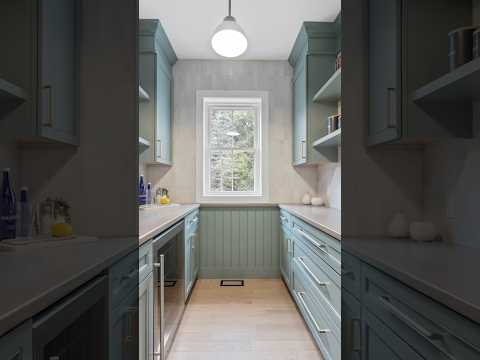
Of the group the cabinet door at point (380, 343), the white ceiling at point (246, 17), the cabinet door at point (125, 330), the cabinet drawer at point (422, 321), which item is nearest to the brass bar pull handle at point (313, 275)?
the cabinet door at point (380, 343)

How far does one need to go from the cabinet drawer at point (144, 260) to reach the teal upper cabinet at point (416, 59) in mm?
1217

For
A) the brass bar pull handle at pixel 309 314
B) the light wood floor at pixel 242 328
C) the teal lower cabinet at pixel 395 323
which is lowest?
the light wood floor at pixel 242 328

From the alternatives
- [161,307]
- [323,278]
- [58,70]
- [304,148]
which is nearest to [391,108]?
[323,278]

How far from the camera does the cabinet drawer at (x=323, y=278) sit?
1.85m

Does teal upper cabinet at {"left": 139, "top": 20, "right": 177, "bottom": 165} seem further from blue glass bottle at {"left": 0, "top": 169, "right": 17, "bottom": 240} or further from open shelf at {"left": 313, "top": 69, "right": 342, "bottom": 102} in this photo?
blue glass bottle at {"left": 0, "top": 169, "right": 17, "bottom": 240}

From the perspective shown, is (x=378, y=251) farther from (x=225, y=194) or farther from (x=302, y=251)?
(x=225, y=194)

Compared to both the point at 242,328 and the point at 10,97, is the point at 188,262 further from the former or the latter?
the point at 10,97

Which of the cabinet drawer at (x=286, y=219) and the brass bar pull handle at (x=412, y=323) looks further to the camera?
the cabinet drawer at (x=286, y=219)

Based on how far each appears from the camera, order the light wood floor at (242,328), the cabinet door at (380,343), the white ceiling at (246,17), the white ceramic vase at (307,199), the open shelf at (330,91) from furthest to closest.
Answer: the white ceramic vase at (307,199), the white ceiling at (246,17), the open shelf at (330,91), the light wood floor at (242,328), the cabinet door at (380,343)

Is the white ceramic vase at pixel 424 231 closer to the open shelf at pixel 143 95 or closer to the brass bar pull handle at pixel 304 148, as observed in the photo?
the brass bar pull handle at pixel 304 148

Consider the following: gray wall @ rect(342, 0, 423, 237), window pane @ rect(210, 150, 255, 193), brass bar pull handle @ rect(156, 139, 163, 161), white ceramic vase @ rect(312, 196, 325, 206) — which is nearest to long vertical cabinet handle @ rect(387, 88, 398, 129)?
gray wall @ rect(342, 0, 423, 237)

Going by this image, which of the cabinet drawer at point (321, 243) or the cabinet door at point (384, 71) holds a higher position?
the cabinet door at point (384, 71)

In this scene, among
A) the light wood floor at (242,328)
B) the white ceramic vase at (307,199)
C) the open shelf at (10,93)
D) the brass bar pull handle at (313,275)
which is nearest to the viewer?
the open shelf at (10,93)

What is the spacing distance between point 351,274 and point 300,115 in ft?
8.48
